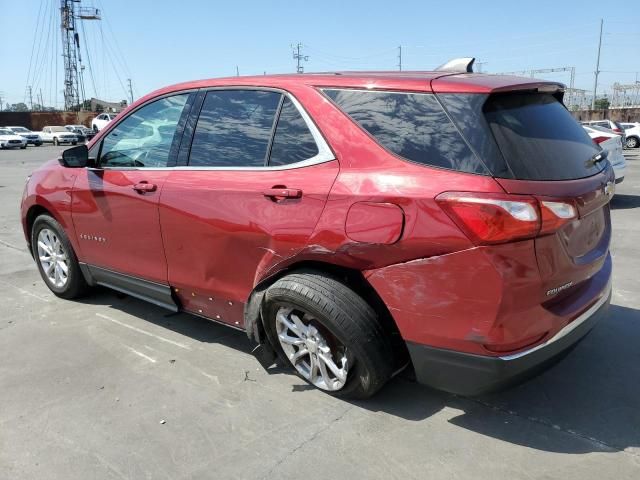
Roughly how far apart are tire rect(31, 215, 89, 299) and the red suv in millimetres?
1187

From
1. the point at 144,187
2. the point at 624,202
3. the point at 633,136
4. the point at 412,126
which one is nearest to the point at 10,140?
the point at 633,136

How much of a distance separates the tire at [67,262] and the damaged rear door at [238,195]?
1428mm

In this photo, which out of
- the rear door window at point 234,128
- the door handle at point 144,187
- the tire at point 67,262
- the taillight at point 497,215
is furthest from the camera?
the tire at point 67,262

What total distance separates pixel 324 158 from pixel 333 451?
1.46 meters

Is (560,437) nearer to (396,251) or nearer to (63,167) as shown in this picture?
(396,251)

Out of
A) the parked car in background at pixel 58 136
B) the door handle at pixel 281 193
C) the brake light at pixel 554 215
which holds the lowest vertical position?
the parked car in background at pixel 58 136

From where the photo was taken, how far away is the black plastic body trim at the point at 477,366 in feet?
7.85

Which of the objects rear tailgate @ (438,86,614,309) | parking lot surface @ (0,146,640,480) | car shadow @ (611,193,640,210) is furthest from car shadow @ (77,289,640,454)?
car shadow @ (611,193,640,210)

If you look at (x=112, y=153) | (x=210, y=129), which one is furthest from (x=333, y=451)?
(x=112, y=153)

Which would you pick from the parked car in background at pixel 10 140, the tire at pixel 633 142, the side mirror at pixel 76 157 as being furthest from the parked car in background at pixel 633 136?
the parked car in background at pixel 10 140

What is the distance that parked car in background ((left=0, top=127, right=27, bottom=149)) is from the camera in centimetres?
3912

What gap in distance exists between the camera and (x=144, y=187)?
11.8ft

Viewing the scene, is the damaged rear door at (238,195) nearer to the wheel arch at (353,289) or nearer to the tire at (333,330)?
the wheel arch at (353,289)

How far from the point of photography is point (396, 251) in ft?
8.20
